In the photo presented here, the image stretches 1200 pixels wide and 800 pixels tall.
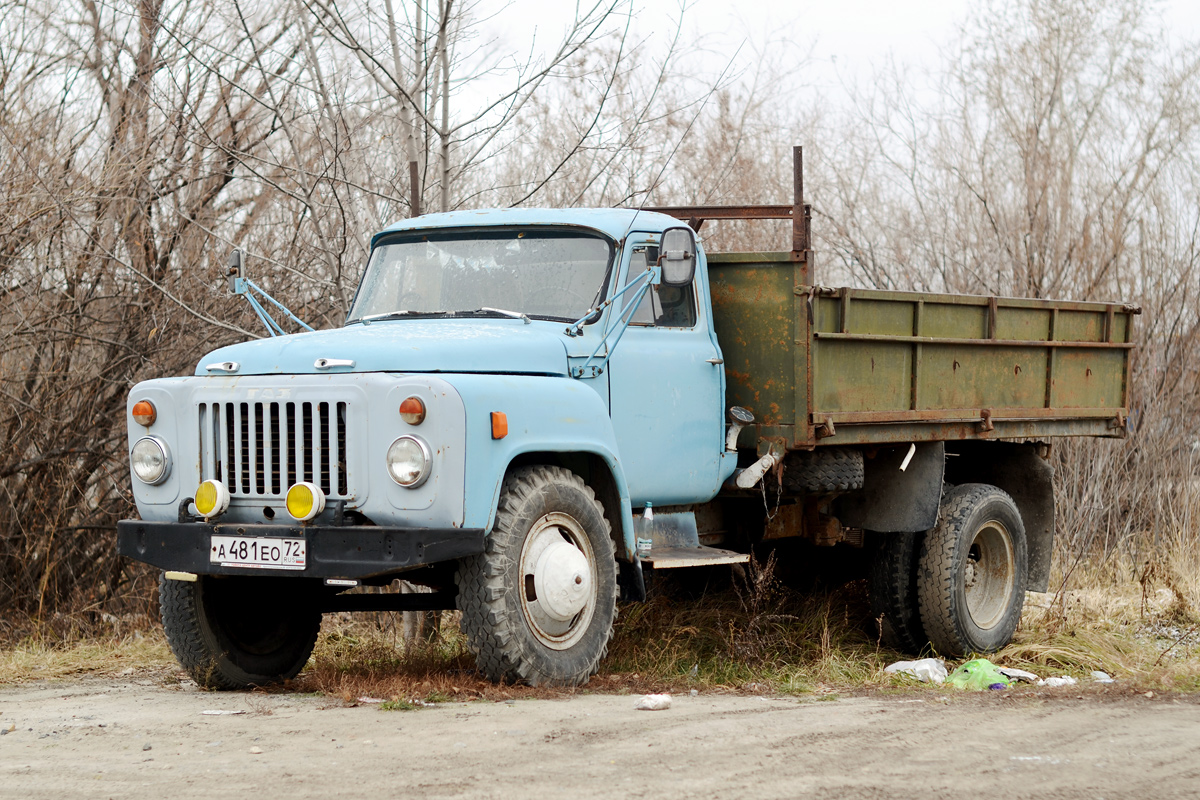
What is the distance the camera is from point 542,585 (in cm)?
598

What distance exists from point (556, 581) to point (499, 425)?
0.76 meters

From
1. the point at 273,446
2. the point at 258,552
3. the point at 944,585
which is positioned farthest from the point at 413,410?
the point at 944,585

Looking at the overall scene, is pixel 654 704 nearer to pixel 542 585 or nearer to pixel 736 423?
pixel 542 585

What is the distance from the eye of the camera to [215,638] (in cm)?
656

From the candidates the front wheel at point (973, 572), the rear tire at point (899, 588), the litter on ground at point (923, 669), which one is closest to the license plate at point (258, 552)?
the litter on ground at point (923, 669)

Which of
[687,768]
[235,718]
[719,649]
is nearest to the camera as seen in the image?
[687,768]

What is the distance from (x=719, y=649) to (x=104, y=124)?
6.39 m

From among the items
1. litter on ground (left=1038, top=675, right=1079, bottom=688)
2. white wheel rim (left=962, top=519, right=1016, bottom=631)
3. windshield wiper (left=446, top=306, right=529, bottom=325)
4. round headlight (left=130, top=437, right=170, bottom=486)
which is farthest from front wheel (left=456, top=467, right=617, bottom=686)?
white wheel rim (left=962, top=519, right=1016, bottom=631)

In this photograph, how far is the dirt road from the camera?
169 inches

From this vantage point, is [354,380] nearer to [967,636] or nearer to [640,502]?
[640,502]

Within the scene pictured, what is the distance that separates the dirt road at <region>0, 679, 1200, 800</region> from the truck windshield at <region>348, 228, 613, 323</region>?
189 cm

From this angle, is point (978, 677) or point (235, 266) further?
point (978, 677)

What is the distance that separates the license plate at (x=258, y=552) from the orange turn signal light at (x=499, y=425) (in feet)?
2.93

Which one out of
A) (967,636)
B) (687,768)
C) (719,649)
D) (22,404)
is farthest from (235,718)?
(22,404)
